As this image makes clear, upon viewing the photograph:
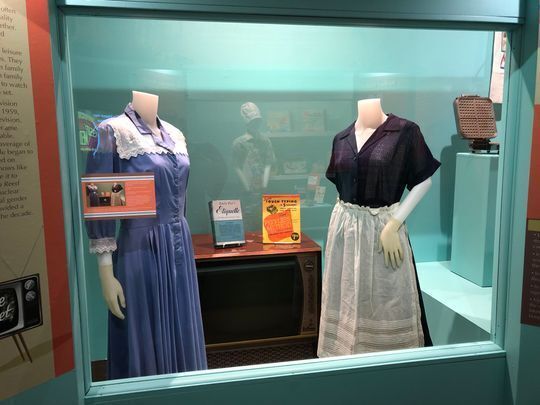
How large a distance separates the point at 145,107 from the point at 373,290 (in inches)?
43.3

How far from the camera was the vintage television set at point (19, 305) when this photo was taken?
3.67ft

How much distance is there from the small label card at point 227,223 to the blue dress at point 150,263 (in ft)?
1.81

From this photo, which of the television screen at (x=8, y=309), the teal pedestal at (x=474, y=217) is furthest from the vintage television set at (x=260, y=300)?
the television screen at (x=8, y=309)

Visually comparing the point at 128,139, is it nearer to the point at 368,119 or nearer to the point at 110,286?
the point at 110,286

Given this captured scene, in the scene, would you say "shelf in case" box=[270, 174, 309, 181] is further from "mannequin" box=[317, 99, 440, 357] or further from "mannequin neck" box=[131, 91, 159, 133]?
"mannequin neck" box=[131, 91, 159, 133]

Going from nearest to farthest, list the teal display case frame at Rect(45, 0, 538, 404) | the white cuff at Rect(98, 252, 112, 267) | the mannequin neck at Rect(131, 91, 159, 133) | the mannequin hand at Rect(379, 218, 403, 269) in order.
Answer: the teal display case frame at Rect(45, 0, 538, 404)
the white cuff at Rect(98, 252, 112, 267)
the mannequin neck at Rect(131, 91, 159, 133)
the mannequin hand at Rect(379, 218, 403, 269)

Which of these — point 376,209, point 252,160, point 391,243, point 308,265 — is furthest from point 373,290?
point 252,160

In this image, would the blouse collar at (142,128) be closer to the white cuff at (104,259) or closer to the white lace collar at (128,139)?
the white lace collar at (128,139)

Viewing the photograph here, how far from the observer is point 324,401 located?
1517 millimetres

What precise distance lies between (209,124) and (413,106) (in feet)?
3.68

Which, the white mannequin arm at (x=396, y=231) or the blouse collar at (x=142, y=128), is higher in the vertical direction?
the blouse collar at (x=142, y=128)

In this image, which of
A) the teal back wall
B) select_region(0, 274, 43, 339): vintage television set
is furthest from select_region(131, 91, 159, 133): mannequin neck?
select_region(0, 274, 43, 339): vintage television set

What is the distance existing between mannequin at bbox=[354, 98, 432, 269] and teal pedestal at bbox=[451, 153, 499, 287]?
0.77 meters

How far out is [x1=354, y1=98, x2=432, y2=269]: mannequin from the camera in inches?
70.5
